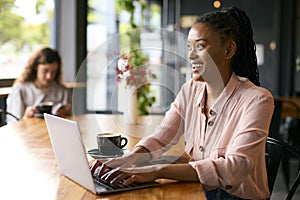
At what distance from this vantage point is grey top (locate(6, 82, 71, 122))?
3.48m

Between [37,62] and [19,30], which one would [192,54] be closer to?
[37,62]

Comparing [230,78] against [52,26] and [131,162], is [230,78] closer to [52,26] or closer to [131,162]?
[131,162]

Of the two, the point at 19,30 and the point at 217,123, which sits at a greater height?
the point at 19,30

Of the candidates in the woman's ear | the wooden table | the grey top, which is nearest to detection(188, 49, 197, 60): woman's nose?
the woman's ear

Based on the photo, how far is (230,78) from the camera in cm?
167

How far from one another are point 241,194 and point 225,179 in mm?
210

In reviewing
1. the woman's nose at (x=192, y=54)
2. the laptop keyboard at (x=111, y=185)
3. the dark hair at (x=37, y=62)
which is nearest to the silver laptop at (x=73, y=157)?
the laptop keyboard at (x=111, y=185)

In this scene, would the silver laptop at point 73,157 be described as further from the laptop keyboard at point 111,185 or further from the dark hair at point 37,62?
the dark hair at point 37,62

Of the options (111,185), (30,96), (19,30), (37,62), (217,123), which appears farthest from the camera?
(19,30)

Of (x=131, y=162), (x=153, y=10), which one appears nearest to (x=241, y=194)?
(x=131, y=162)

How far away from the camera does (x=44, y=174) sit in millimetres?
1463

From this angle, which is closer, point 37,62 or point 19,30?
point 37,62

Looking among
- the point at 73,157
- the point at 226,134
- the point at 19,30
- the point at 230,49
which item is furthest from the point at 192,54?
the point at 19,30

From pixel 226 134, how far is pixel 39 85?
2.37m
